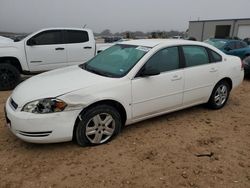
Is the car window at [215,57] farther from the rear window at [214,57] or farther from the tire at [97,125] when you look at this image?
the tire at [97,125]

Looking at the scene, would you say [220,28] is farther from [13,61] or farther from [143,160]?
[143,160]

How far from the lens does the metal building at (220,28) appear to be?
32938 mm

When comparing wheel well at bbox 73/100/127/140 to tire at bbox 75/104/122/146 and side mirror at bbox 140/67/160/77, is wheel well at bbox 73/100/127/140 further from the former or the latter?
side mirror at bbox 140/67/160/77

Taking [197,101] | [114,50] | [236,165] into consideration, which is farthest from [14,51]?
[236,165]

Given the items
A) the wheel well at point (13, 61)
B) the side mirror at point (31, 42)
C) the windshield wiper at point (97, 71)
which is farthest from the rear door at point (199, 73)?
the wheel well at point (13, 61)

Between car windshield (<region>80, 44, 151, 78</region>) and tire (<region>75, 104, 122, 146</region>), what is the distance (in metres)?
0.59

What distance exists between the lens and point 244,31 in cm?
3294

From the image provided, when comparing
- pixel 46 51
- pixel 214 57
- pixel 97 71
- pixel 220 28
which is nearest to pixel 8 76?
pixel 46 51

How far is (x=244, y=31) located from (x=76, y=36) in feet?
101

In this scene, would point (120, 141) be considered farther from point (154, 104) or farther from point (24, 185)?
point (24, 185)

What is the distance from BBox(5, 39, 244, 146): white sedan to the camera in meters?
3.34

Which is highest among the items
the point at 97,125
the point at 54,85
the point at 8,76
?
the point at 54,85

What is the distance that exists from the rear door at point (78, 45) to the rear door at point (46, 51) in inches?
7.2

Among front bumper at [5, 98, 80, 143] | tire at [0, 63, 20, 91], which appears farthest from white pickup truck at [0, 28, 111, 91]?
front bumper at [5, 98, 80, 143]
